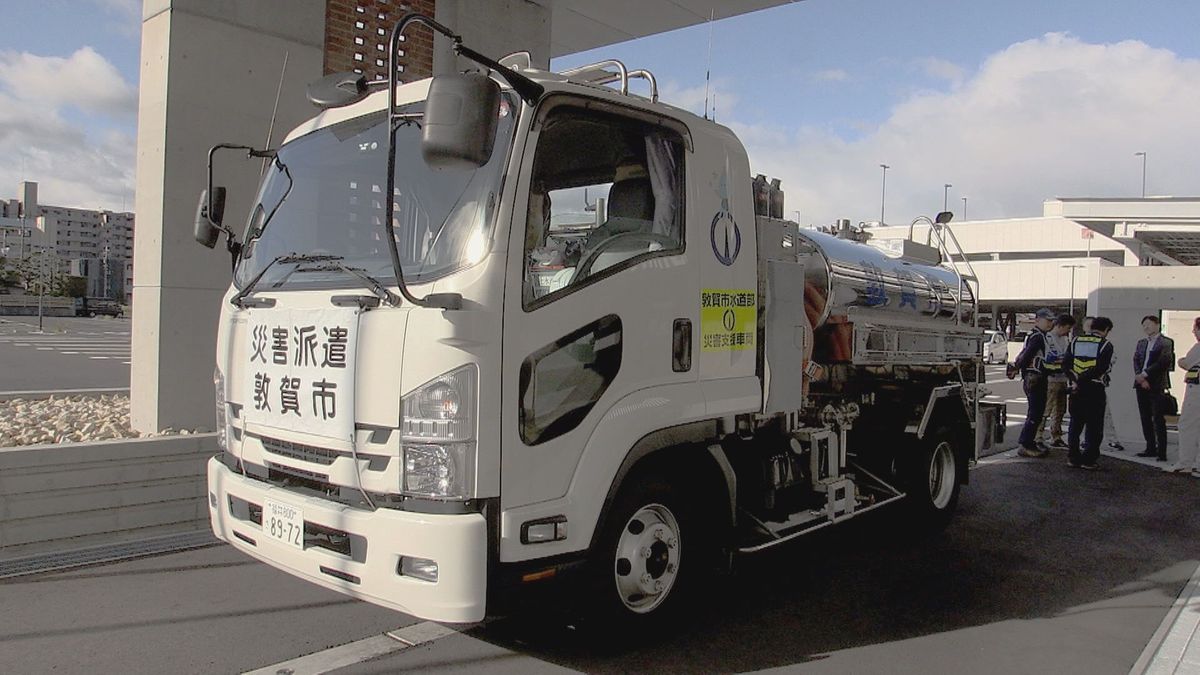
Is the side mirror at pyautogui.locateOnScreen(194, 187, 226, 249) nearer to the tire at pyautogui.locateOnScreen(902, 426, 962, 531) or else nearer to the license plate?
the license plate

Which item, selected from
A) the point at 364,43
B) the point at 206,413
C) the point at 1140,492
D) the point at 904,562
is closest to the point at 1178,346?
the point at 1140,492

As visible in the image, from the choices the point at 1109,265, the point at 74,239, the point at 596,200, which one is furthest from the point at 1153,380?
the point at 74,239

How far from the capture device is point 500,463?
314 cm

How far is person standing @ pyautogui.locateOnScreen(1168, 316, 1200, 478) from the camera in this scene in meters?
9.32

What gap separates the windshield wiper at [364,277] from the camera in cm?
320

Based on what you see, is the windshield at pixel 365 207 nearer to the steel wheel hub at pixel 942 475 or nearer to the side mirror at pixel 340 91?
the side mirror at pixel 340 91

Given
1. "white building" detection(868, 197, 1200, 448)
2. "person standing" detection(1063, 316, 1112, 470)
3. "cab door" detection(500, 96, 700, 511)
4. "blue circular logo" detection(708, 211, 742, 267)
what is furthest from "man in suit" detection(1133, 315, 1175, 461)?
"cab door" detection(500, 96, 700, 511)

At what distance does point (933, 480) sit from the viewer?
22.1ft

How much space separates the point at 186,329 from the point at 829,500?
4857mm

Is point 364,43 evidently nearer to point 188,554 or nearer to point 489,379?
point 188,554

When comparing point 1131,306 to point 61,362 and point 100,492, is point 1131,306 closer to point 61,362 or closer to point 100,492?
point 100,492

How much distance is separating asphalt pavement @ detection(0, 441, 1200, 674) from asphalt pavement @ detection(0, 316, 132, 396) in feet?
17.3

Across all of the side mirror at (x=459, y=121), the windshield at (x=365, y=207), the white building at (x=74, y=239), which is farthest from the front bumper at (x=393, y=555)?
the white building at (x=74, y=239)

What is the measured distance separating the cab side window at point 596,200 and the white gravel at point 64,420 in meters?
4.00
